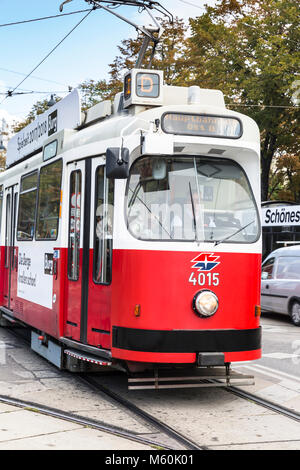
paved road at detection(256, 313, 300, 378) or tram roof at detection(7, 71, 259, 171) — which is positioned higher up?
Result: tram roof at detection(7, 71, 259, 171)

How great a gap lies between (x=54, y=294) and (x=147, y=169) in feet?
7.38

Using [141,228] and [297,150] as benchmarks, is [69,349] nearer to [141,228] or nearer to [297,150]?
[141,228]

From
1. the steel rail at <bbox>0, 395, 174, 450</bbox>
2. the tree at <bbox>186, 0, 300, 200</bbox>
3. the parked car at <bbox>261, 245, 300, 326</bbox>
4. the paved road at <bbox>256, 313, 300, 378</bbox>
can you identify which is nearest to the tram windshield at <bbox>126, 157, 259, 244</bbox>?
the steel rail at <bbox>0, 395, 174, 450</bbox>

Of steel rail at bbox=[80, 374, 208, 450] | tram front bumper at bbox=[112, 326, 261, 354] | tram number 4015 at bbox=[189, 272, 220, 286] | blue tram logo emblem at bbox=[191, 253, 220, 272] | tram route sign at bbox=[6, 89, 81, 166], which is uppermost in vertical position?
tram route sign at bbox=[6, 89, 81, 166]

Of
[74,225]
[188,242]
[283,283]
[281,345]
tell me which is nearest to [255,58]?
[283,283]

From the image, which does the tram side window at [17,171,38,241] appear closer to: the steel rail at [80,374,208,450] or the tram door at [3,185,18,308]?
the tram door at [3,185,18,308]

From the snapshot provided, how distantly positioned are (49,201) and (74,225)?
108cm

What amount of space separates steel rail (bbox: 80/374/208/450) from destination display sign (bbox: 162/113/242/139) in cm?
290

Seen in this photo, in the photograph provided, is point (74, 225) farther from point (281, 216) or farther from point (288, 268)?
point (281, 216)

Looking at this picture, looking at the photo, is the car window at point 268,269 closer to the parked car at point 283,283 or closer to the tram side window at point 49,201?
the parked car at point 283,283

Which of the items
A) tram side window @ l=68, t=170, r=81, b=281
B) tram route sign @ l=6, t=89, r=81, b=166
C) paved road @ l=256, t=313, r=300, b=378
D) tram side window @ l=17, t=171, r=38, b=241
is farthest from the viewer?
tram side window @ l=17, t=171, r=38, b=241

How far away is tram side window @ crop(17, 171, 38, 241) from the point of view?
9.61 meters

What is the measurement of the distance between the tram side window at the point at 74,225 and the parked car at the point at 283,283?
26.4 feet

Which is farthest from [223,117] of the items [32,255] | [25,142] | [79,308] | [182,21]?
[182,21]
